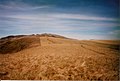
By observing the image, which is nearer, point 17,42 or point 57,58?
point 57,58

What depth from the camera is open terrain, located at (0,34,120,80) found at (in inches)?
189

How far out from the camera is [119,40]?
15.7 ft

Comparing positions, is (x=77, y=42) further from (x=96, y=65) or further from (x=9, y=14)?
(x=9, y=14)

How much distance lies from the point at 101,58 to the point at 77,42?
0.54m

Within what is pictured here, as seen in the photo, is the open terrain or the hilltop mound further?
the hilltop mound

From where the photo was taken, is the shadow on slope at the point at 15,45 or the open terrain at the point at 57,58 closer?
the open terrain at the point at 57,58

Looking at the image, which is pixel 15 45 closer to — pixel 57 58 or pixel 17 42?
pixel 17 42

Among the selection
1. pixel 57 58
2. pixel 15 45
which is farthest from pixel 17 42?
pixel 57 58

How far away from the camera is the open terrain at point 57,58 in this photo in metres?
4.81

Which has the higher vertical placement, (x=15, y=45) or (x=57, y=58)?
(x=15, y=45)

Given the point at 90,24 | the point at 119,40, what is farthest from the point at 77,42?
the point at 119,40

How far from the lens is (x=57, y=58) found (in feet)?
16.3

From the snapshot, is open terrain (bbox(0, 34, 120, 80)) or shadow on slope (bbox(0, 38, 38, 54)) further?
shadow on slope (bbox(0, 38, 38, 54))

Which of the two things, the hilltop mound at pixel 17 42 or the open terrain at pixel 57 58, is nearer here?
the open terrain at pixel 57 58
